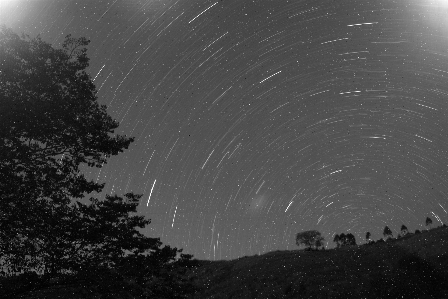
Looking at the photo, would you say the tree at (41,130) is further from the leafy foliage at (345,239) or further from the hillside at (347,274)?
the leafy foliage at (345,239)

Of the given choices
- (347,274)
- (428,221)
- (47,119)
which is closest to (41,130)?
(47,119)

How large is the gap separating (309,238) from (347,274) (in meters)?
61.0

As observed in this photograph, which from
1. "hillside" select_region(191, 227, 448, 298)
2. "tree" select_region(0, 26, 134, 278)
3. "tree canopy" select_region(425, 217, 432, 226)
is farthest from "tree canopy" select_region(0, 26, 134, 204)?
"tree canopy" select_region(425, 217, 432, 226)

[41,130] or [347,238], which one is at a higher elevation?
[347,238]

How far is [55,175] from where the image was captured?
11.3 m

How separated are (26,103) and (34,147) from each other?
4.48 ft

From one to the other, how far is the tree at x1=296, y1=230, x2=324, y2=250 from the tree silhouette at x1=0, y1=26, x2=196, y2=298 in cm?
8761

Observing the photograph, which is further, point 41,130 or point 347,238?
point 347,238

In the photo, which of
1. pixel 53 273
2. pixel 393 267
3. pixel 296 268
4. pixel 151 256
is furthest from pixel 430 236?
pixel 53 273

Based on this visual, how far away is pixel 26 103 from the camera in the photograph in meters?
11.0

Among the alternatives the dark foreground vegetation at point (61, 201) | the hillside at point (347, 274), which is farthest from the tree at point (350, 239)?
the dark foreground vegetation at point (61, 201)

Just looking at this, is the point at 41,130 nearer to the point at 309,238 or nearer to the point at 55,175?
the point at 55,175

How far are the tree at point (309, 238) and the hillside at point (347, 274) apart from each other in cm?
4695

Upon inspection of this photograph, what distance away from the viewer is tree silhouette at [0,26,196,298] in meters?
10.7
